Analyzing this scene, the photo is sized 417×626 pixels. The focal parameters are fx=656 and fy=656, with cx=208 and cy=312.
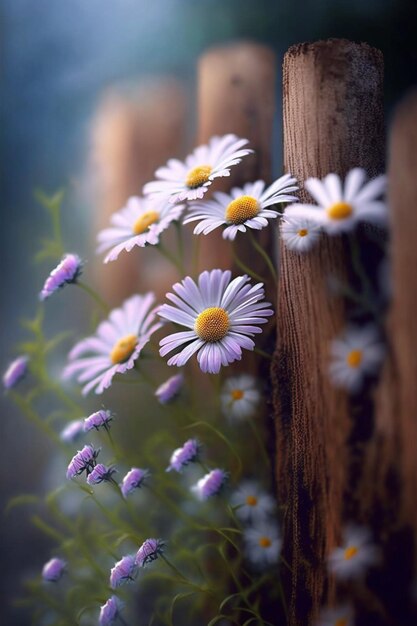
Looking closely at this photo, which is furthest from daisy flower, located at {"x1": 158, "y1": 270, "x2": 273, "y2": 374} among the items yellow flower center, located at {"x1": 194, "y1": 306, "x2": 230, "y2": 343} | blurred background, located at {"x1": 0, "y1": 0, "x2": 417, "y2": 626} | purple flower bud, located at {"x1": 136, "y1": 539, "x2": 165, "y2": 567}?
blurred background, located at {"x1": 0, "y1": 0, "x2": 417, "y2": 626}

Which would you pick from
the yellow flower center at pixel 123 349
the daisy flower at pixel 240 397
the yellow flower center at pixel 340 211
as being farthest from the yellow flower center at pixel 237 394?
the yellow flower center at pixel 340 211

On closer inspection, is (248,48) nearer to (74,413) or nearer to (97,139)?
(97,139)

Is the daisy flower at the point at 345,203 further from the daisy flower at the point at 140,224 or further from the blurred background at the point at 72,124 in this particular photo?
the blurred background at the point at 72,124

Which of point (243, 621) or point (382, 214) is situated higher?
point (382, 214)

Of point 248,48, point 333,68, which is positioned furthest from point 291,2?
point 333,68

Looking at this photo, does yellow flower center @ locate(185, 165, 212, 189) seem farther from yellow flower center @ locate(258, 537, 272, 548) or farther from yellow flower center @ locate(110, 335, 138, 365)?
yellow flower center @ locate(258, 537, 272, 548)

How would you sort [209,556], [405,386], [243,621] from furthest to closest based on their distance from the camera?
[209,556] < [243,621] < [405,386]
